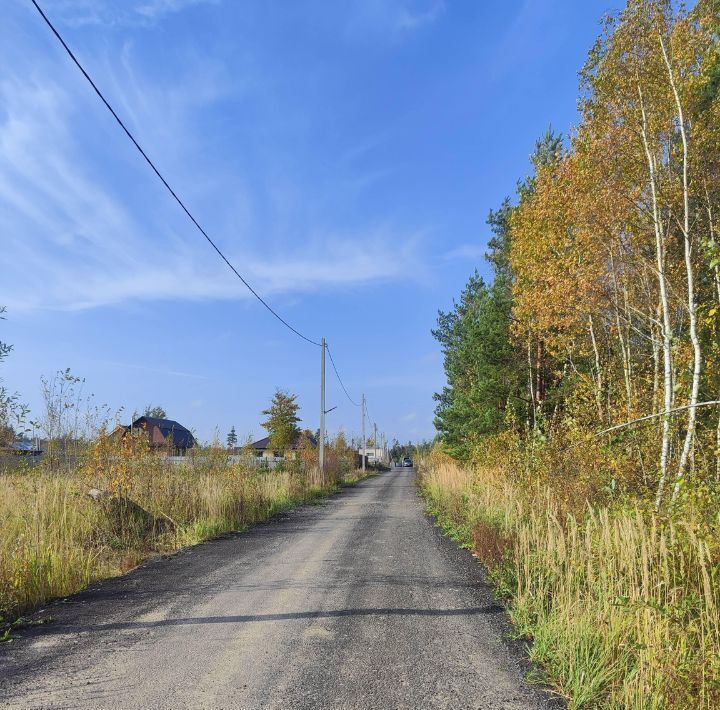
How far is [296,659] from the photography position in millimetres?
3938

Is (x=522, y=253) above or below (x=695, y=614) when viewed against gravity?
above

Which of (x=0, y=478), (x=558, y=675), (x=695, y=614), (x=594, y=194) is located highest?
(x=594, y=194)

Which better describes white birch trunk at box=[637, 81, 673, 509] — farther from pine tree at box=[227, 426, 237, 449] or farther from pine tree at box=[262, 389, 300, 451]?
pine tree at box=[262, 389, 300, 451]

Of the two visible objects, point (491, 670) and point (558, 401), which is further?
point (558, 401)

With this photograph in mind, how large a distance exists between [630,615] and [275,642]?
276cm


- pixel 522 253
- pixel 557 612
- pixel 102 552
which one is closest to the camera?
pixel 557 612

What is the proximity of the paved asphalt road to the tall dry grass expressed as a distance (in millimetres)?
357

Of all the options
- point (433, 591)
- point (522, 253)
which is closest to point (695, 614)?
point (433, 591)

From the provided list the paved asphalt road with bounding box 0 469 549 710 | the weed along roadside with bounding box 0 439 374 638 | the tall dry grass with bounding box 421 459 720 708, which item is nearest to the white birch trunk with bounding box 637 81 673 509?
the tall dry grass with bounding box 421 459 720 708

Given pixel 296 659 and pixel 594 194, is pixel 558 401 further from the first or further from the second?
pixel 296 659

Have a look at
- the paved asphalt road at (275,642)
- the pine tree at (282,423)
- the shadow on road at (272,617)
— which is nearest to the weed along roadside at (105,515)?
the paved asphalt road at (275,642)

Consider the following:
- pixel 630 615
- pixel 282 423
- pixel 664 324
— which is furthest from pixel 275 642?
pixel 282 423

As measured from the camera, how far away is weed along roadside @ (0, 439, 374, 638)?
5.71 meters

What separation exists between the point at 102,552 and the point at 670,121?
1159cm
